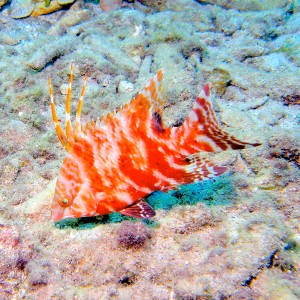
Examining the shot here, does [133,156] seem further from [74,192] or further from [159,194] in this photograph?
[159,194]

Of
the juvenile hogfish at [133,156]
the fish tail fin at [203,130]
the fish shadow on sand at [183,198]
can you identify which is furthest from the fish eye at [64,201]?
the fish tail fin at [203,130]

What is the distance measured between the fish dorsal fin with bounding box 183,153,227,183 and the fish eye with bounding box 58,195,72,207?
1.14 meters

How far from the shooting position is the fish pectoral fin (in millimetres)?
2588

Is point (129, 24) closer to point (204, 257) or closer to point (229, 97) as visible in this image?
point (229, 97)

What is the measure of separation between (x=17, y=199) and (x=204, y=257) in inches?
83.9

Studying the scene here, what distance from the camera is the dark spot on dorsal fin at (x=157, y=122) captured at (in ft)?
8.93

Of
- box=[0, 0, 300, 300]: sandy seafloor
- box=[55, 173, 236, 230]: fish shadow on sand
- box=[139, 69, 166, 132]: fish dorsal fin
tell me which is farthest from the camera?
box=[55, 173, 236, 230]: fish shadow on sand

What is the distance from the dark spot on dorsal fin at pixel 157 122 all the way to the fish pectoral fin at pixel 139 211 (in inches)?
30.4

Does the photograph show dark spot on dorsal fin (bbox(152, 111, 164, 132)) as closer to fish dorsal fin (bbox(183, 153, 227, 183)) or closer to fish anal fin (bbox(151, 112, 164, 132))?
fish anal fin (bbox(151, 112, 164, 132))

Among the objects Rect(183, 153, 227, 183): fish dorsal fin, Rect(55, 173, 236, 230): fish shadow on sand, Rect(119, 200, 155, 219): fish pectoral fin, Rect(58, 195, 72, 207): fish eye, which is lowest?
Rect(55, 173, 236, 230): fish shadow on sand

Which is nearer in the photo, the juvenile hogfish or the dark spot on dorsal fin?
the juvenile hogfish

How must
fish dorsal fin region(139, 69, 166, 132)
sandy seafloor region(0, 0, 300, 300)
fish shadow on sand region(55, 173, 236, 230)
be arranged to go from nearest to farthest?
sandy seafloor region(0, 0, 300, 300), fish dorsal fin region(139, 69, 166, 132), fish shadow on sand region(55, 173, 236, 230)

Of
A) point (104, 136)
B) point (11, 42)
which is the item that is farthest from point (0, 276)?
point (11, 42)

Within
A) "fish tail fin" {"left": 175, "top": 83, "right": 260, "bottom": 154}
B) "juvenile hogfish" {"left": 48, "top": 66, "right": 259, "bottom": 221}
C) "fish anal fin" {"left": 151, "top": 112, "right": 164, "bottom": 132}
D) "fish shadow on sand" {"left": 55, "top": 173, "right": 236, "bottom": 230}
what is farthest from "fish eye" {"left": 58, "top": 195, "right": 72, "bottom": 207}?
"fish tail fin" {"left": 175, "top": 83, "right": 260, "bottom": 154}
